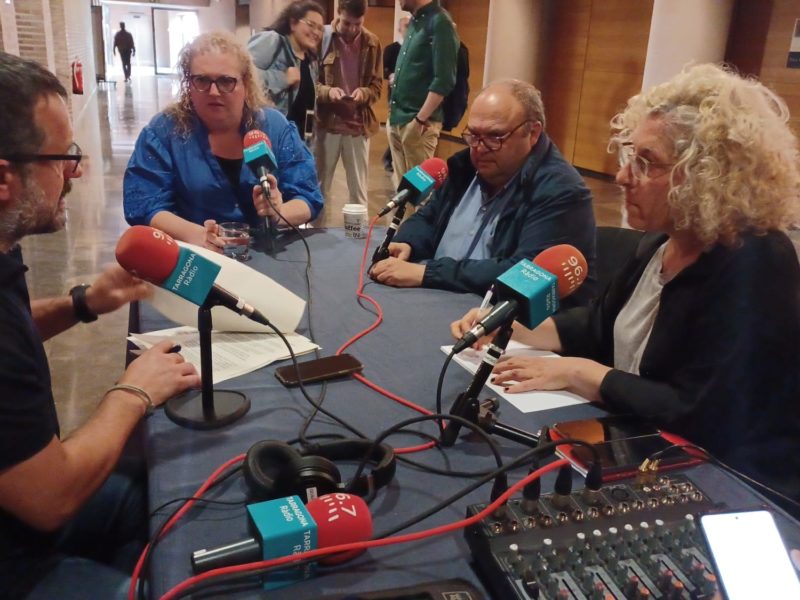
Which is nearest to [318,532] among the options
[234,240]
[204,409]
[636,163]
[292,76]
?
[204,409]

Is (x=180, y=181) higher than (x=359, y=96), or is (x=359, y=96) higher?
(x=359, y=96)

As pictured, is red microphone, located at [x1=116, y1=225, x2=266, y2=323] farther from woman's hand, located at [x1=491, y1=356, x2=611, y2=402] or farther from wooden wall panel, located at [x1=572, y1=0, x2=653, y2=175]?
A: wooden wall panel, located at [x1=572, y1=0, x2=653, y2=175]

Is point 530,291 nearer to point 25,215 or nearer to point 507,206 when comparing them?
point 25,215

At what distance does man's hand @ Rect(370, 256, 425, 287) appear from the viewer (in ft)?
6.32

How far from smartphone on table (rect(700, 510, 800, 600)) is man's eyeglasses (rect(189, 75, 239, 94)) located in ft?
6.22

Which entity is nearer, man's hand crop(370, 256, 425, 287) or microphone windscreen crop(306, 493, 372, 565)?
microphone windscreen crop(306, 493, 372, 565)

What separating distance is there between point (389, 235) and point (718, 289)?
1.03m

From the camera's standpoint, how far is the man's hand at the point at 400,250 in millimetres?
2162

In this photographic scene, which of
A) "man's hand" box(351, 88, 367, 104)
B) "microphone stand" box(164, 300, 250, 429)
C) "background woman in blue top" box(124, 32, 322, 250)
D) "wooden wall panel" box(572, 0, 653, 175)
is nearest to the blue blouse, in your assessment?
"background woman in blue top" box(124, 32, 322, 250)

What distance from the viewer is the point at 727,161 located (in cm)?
125

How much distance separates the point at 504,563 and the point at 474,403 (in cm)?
39

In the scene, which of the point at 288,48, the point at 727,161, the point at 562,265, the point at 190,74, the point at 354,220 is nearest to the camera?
the point at 562,265

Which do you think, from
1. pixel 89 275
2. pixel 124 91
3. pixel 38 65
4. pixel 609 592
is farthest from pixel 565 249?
pixel 124 91

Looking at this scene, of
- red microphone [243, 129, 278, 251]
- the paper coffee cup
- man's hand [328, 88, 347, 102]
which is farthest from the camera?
man's hand [328, 88, 347, 102]
